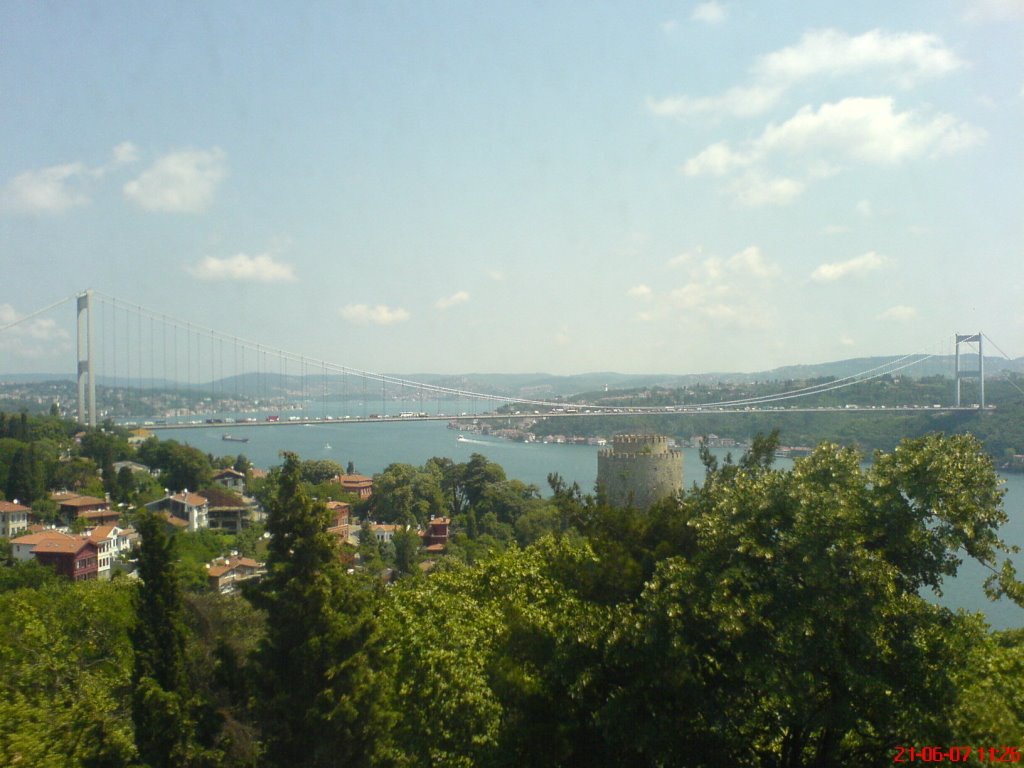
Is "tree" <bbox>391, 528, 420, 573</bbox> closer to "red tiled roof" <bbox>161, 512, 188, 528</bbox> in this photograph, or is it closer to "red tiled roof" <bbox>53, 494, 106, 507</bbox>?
"red tiled roof" <bbox>161, 512, 188, 528</bbox>

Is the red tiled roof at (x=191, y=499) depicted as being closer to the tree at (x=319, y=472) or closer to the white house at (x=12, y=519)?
the white house at (x=12, y=519)

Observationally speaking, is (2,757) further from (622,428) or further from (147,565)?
(622,428)

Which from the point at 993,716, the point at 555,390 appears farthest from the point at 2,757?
the point at 555,390

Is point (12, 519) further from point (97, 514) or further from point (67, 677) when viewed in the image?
point (67, 677)

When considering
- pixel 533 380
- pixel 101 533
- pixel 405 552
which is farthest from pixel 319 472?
pixel 533 380
